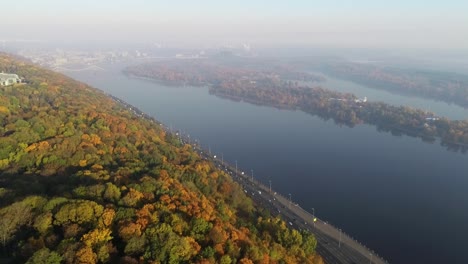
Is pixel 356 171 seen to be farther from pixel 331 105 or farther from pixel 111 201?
pixel 331 105

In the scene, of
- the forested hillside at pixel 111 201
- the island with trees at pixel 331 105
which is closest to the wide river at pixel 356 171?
the island with trees at pixel 331 105

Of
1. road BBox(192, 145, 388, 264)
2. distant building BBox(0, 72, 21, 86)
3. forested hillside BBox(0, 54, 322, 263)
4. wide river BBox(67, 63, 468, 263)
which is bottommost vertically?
wide river BBox(67, 63, 468, 263)

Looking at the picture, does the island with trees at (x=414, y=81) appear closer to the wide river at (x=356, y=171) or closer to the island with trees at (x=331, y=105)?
the island with trees at (x=331, y=105)

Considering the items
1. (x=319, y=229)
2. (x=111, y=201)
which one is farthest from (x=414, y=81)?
(x=111, y=201)

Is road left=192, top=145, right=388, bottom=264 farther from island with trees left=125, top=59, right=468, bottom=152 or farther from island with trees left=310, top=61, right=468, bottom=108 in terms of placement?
island with trees left=310, top=61, right=468, bottom=108

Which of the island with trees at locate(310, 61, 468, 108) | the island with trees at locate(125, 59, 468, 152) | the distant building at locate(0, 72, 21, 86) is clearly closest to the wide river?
the island with trees at locate(125, 59, 468, 152)
